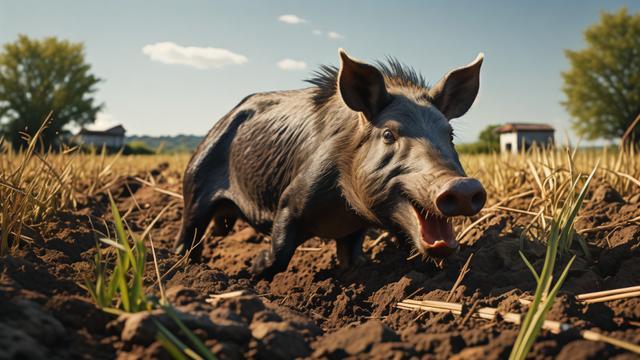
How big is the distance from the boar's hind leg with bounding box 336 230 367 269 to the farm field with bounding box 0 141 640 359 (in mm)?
137

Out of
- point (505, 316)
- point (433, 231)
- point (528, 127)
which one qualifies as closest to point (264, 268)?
point (433, 231)

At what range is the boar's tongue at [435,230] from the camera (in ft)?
8.94

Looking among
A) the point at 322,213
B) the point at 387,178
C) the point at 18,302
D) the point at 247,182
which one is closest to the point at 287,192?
the point at 322,213

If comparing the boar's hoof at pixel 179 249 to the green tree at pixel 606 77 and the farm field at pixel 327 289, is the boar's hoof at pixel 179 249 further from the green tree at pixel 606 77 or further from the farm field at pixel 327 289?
the green tree at pixel 606 77

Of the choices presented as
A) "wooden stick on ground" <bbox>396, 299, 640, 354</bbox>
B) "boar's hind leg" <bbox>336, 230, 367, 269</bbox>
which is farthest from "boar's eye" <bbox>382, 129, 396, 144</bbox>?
"boar's hind leg" <bbox>336, 230, 367, 269</bbox>

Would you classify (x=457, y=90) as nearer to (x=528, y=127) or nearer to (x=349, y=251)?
(x=349, y=251)

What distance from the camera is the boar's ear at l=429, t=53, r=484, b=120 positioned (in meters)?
3.39

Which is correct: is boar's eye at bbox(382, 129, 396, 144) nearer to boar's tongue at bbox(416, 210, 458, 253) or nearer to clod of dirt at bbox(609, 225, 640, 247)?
boar's tongue at bbox(416, 210, 458, 253)

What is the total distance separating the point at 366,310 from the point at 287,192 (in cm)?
98

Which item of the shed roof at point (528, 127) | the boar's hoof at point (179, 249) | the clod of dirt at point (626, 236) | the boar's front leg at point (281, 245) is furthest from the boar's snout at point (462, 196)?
the shed roof at point (528, 127)

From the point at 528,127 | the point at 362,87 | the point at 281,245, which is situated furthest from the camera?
the point at 528,127

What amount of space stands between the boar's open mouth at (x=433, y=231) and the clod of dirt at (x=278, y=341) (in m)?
1.11

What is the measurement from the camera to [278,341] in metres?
1.65

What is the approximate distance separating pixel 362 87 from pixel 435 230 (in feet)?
2.92
